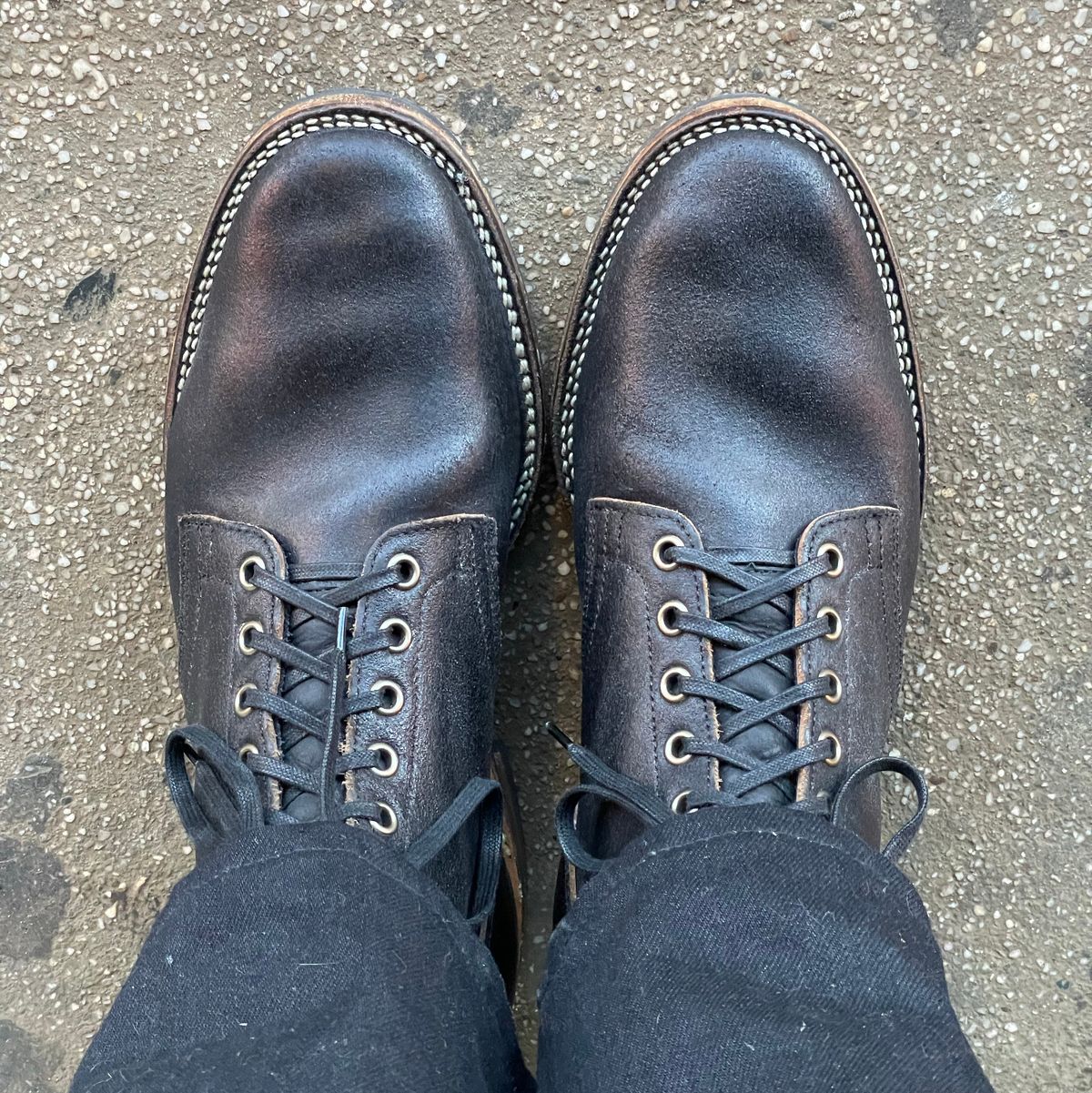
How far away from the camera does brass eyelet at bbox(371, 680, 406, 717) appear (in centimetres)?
78

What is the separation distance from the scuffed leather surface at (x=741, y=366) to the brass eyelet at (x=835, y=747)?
0.17m

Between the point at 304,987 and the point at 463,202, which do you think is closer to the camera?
the point at 304,987

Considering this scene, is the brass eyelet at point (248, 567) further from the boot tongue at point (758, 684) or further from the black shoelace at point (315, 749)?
the boot tongue at point (758, 684)

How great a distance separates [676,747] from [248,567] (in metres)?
0.41

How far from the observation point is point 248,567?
2.74 feet

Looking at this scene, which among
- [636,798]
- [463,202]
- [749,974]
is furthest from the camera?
[463,202]

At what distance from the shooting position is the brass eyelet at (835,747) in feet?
2.54

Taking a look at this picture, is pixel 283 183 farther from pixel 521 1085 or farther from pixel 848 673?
pixel 521 1085

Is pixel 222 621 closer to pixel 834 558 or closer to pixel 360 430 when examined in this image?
pixel 360 430

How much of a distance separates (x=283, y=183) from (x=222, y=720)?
0.48 m

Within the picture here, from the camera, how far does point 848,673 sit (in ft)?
2.62

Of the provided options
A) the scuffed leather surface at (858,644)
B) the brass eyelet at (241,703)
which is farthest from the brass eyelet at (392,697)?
the scuffed leather surface at (858,644)

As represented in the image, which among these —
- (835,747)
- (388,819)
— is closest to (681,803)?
(835,747)

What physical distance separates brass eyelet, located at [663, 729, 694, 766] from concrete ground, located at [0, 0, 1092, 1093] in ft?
0.74
